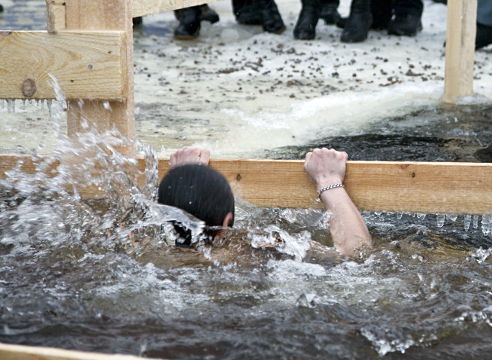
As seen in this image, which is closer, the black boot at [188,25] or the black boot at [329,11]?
the black boot at [188,25]

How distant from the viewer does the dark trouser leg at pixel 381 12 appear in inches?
361

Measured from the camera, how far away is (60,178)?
2789mm

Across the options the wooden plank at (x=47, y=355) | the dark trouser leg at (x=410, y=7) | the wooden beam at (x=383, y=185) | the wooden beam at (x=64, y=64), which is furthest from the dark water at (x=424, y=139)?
the dark trouser leg at (x=410, y=7)

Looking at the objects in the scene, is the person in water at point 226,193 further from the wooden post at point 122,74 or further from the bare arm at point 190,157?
the wooden post at point 122,74

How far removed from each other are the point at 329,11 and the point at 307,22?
938 mm

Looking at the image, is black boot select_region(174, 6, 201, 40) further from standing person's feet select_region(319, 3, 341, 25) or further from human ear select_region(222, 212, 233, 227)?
human ear select_region(222, 212, 233, 227)

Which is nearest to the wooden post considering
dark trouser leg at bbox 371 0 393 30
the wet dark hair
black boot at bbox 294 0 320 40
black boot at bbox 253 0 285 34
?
the wet dark hair

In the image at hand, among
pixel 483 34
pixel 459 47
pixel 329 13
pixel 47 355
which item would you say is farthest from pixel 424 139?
pixel 329 13

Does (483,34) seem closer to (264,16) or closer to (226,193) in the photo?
(264,16)

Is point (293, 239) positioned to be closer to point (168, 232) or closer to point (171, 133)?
point (168, 232)

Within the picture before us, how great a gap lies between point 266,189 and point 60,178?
104cm

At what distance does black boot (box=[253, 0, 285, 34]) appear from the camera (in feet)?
30.0

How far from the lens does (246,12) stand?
9.62 m

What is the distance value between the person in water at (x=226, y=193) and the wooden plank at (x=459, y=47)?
3.35 m
